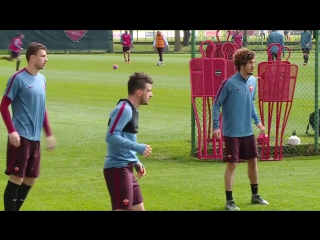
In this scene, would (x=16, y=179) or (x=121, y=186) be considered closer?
(x=121, y=186)

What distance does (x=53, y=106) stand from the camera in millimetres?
21125

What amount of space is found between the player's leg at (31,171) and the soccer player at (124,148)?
4.15 ft

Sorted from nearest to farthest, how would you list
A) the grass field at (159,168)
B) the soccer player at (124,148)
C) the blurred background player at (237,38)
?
the soccer player at (124,148) < the grass field at (159,168) < the blurred background player at (237,38)

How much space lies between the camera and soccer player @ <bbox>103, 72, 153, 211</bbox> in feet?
23.3

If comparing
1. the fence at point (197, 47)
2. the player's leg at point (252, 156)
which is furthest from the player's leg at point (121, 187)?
the fence at point (197, 47)

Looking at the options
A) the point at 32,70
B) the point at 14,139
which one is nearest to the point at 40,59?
the point at 32,70

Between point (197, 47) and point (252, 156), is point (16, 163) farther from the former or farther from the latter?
point (197, 47)

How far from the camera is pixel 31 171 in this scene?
27.2 feet

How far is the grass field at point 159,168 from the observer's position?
9695 mm

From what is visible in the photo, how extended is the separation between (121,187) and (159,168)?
5.21 m

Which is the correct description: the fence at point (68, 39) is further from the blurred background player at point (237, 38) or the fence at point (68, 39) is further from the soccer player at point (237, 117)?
the soccer player at point (237, 117)

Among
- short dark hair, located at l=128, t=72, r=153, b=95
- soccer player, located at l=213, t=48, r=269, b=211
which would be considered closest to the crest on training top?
soccer player, located at l=213, t=48, r=269, b=211

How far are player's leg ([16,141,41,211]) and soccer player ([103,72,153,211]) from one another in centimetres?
127

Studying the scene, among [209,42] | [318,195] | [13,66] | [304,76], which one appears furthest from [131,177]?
[13,66]
